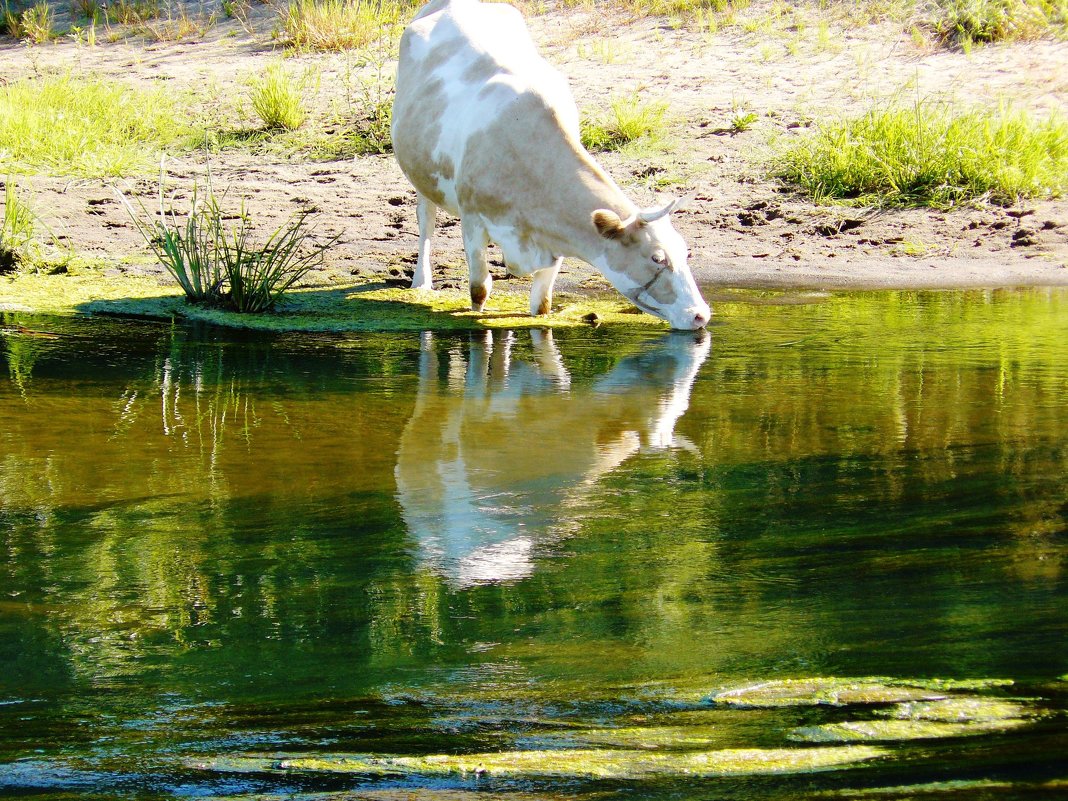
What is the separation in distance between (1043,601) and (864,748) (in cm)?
89

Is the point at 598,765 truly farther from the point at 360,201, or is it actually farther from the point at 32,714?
the point at 360,201

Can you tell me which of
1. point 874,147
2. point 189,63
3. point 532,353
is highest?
point 189,63

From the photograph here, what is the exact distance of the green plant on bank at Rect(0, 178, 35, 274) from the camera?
26.4 feet

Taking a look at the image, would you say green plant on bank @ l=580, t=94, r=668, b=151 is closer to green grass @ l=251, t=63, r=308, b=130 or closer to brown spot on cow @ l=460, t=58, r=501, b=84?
green grass @ l=251, t=63, r=308, b=130

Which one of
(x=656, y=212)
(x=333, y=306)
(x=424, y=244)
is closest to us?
(x=656, y=212)

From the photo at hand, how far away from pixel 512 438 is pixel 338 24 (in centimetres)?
908

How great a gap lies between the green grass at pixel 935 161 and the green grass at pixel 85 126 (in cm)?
500

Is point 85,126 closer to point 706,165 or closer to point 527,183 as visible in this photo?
→ point 706,165

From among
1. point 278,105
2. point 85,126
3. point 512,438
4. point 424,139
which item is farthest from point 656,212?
point 85,126

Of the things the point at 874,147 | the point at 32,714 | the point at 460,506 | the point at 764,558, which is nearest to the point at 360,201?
the point at 874,147

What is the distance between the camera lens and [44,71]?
1298 centimetres

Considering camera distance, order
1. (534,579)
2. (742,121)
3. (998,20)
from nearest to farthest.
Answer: (534,579) → (742,121) → (998,20)

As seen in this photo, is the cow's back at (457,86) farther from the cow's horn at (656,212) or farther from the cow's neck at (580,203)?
the cow's horn at (656,212)

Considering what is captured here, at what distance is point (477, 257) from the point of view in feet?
23.5
